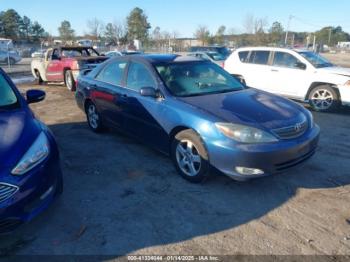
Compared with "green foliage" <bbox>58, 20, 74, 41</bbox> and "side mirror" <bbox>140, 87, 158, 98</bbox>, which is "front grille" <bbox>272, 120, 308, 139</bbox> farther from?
"green foliage" <bbox>58, 20, 74, 41</bbox>

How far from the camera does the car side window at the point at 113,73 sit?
16.9ft

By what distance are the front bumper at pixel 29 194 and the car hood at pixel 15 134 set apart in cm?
15

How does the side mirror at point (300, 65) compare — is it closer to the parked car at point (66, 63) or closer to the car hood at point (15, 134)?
the parked car at point (66, 63)

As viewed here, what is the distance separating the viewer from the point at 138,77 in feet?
15.6

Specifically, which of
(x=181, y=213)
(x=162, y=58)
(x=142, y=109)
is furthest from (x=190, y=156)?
(x=162, y=58)

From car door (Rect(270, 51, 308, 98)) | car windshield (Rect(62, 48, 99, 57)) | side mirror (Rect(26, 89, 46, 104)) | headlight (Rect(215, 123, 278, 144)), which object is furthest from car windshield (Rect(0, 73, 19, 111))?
car windshield (Rect(62, 48, 99, 57))

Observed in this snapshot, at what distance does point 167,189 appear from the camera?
389cm

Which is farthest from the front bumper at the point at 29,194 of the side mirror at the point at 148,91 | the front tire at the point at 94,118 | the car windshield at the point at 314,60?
the car windshield at the point at 314,60

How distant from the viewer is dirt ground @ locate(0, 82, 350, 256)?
2.86 m

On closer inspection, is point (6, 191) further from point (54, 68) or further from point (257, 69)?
point (54, 68)

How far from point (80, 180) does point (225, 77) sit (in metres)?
2.66

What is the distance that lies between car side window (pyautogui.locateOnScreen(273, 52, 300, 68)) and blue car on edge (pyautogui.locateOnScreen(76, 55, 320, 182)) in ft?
14.3

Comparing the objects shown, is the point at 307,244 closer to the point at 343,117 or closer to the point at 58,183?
the point at 58,183

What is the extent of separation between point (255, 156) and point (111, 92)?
9.19 ft
